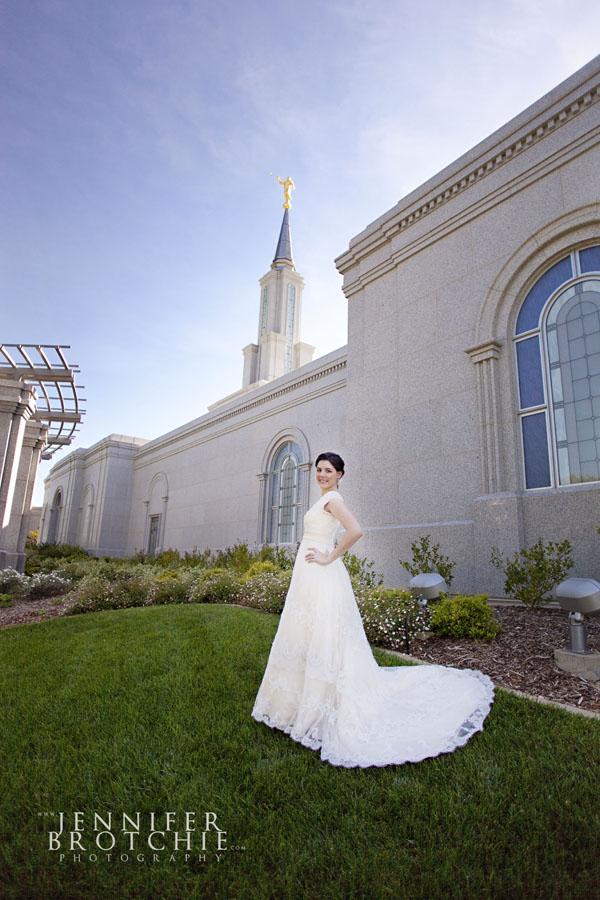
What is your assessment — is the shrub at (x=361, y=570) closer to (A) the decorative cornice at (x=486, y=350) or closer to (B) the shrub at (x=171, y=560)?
(A) the decorative cornice at (x=486, y=350)

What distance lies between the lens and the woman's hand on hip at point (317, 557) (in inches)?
138

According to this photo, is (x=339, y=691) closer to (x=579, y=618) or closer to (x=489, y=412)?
(x=579, y=618)

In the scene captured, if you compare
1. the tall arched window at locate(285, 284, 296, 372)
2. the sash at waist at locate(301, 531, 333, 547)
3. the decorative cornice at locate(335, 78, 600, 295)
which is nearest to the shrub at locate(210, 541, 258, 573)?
the decorative cornice at locate(335, 78, 600, 295)

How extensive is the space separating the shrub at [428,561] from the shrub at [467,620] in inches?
74.8

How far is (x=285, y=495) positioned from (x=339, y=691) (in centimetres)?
1215

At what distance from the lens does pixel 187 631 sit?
608cm

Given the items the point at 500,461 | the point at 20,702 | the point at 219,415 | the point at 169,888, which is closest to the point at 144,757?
the point at 169,888

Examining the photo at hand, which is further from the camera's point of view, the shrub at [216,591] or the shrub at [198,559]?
the shrub at [198,559]

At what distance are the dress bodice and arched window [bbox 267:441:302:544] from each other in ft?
35.0

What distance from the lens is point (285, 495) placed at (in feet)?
50.6

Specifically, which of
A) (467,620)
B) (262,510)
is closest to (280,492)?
(262,510)

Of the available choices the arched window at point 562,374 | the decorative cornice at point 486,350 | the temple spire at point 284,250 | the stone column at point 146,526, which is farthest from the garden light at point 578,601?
the temple spire at point 284,250

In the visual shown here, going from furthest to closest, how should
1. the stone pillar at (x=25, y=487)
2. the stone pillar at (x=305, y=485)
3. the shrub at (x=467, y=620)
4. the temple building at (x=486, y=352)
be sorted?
the stone pillar at (x=25, y=487) → the stone pillar at (x=305, y=485) → the temple building at (x=486, y=352) → the shrub at (x=467, y=620)

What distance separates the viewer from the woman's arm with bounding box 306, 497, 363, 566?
3.49 metres
